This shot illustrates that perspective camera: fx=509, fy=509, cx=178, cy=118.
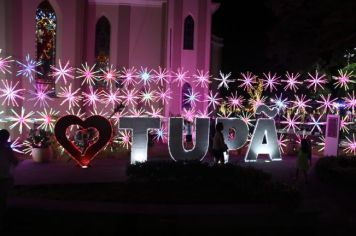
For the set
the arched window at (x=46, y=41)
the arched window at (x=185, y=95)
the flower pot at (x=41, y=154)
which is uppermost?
the arched window at (x=46, y=41)

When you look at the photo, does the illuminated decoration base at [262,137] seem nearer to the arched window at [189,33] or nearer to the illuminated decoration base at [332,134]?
the illuminated decoration base at [332,134]

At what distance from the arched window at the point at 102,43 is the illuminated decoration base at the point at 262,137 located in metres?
9.03

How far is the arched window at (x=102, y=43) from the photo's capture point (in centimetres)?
2420

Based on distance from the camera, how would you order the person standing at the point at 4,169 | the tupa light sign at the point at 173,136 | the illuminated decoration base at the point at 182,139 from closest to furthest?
the person standing at the point at 4,169, the tupa light sign at the point at 173,136, the illuminated decoration base at the point at 182,139

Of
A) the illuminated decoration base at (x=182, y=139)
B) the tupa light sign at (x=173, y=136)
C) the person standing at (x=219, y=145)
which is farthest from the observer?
the illuminated decoration base at (x=182, y=139)

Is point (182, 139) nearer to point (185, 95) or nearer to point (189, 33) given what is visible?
point (185, 95)

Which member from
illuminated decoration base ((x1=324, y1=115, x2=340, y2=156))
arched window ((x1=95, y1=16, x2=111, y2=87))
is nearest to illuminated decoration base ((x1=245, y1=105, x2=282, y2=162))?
illuminated decoration base ((x1=324, y1=115, x2=340, y2=156))

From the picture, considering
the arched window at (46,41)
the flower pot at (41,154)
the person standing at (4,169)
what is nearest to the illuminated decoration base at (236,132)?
the flower pot at (41,154)

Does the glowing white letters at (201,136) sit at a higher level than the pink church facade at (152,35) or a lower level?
lower

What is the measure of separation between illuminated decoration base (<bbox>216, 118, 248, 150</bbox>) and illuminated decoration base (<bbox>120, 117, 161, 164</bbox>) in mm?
2713

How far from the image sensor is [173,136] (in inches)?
639

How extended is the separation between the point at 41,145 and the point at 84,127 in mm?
2702

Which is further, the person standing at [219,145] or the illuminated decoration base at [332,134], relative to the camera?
the illuminated decoration base at [332,134]

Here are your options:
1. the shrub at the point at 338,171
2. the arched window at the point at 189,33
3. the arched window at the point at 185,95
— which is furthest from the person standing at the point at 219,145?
the arched window at the point at 189,33
